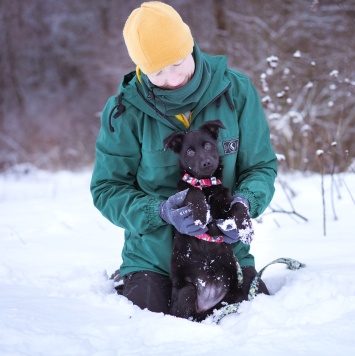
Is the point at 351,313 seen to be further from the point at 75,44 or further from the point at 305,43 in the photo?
the point at 75,44

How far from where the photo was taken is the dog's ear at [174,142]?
254 cm

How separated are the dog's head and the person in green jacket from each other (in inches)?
4.6

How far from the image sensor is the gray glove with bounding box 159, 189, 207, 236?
2.45 m

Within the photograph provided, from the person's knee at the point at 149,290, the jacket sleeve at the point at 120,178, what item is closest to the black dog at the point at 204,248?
the person's knee at the point at 149,290

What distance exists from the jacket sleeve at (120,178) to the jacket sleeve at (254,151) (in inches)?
21.2

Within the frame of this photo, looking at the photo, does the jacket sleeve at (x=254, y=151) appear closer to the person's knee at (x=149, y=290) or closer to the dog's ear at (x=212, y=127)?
the dog's ear at (x=212, y=127)

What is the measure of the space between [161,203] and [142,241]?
33 cm

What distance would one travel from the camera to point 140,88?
2.75 meters

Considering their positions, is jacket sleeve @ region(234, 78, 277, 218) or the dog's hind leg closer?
the dog's hind leg

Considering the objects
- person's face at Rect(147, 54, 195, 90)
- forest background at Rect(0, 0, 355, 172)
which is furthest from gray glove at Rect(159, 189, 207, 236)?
forest background at Rect(0, 0, 355, 172)

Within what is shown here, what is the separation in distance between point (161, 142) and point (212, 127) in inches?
11.9

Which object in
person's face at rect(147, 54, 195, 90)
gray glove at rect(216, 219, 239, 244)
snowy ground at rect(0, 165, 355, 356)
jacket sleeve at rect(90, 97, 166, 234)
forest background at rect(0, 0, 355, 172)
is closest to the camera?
snowy ground at rect(0, 165, 355, 356)

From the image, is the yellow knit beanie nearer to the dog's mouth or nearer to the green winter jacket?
the green winter jacket

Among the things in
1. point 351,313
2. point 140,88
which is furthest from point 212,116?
point 351,313
